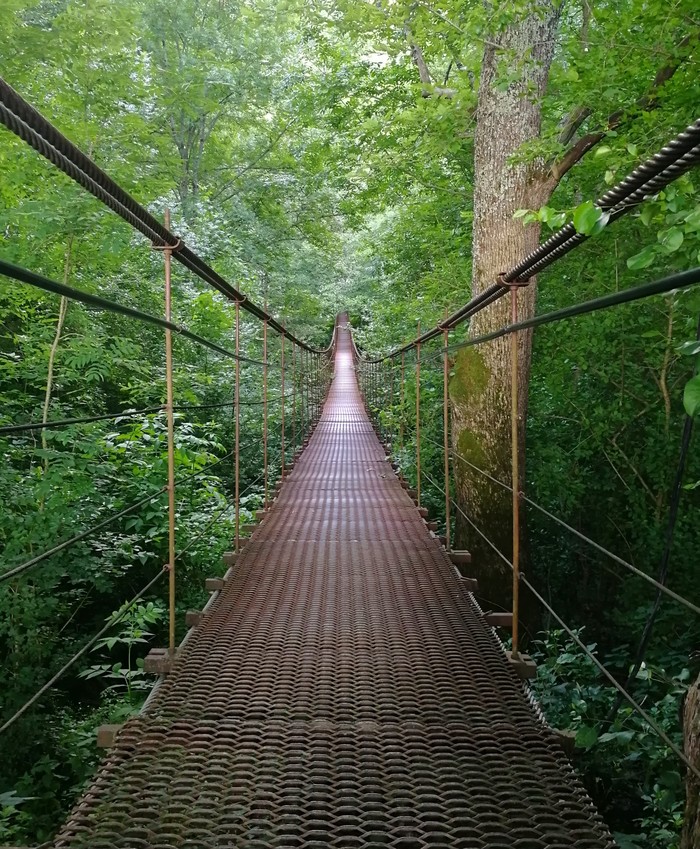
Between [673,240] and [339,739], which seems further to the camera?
[339,739]

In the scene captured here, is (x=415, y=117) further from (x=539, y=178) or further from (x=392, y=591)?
(x=392, y=591)

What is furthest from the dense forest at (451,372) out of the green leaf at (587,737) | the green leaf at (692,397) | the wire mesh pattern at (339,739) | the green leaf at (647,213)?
the green leaf at (692,397)

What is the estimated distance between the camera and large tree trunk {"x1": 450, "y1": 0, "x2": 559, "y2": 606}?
11.8 feet

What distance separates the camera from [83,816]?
3.67ft

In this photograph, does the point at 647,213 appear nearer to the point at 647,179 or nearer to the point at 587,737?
the point at 647,179

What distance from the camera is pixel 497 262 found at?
3738 mm

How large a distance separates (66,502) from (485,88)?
3.22 metres

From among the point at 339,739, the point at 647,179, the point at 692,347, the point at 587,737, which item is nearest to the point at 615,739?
the point at 587,737

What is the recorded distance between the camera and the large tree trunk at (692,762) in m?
0.96

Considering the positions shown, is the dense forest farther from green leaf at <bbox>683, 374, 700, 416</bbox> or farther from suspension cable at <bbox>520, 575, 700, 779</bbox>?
green leaf at <bbox>683, 374, 700, 416</bbox>

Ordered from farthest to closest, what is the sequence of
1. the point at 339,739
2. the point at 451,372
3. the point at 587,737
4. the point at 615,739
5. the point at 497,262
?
the point at 451,372, the point at 497,262, the point at 615,739, the point at 339,739, the point at 587,737

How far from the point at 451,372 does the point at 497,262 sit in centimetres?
79

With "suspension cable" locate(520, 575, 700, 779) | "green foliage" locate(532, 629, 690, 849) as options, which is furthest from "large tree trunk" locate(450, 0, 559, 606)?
"suspension cable" locate(520, 575, 700, 779)

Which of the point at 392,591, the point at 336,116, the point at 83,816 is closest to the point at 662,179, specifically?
the point at 83,816
